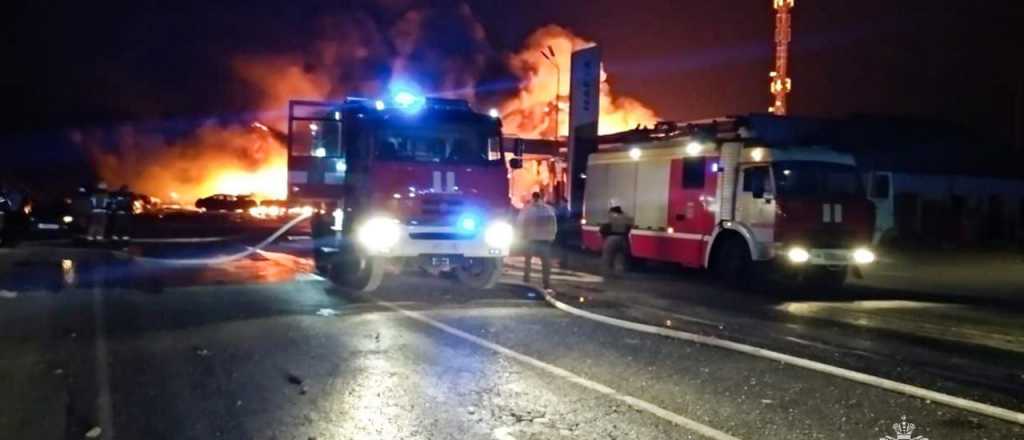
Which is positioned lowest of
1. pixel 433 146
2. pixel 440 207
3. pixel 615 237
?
pixel 615 237

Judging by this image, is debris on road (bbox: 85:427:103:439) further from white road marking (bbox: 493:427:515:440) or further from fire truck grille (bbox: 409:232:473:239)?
fire truck grille (bbox: 409:232:473:239)

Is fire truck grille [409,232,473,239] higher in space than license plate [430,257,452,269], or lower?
higher

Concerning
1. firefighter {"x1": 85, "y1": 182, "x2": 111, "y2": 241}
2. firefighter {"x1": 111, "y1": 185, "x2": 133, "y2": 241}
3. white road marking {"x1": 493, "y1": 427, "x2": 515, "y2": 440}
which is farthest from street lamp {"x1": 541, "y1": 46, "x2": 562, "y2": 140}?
white road marking {"x1": 493, "y1": 427, "x2": 515, "y2": 440}

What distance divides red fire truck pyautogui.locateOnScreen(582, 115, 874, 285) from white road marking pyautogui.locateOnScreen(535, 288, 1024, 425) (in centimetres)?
534

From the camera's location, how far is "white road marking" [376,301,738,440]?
252 inches

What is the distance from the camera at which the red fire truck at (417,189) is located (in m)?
13.9

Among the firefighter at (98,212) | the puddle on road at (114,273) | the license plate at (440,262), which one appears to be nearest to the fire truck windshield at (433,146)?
the license plate at (440,262)

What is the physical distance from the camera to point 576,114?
1298 inches

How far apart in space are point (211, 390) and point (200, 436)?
1.41 meters

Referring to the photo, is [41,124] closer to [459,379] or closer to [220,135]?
[220,135]

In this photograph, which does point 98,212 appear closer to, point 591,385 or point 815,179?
point 815,179

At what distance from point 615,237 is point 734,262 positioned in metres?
3.55

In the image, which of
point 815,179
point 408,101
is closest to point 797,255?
point 815,179

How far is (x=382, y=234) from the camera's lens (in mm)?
13820
